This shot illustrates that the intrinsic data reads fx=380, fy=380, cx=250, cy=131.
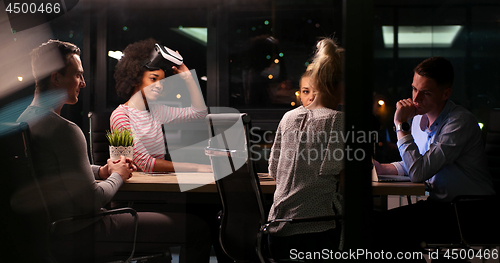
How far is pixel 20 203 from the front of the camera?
1.59 metres

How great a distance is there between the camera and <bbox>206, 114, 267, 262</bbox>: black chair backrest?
156 centimetres

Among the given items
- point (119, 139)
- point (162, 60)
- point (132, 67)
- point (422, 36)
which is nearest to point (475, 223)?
point (119, 139)

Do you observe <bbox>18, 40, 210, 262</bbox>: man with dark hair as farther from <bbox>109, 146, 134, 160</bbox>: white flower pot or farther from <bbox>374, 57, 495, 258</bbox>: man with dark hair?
<bbox>374, 57, 495, 258</bbox>: man with dark hair

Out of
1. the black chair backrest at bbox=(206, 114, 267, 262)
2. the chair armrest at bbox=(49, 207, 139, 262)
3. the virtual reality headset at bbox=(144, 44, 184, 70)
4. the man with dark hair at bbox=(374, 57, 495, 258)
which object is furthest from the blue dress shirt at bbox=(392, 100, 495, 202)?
the virtual reality headset at bbox=(144, 44, 184, 70)

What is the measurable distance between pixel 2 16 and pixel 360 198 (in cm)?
210

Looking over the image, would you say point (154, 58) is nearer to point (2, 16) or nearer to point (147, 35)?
point (2, 16)

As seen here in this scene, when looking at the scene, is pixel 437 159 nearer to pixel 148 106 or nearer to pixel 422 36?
pixel 148 106

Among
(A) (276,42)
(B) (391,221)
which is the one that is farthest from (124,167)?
(A) (276,42)

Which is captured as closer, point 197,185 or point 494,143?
Answer: point 197,185

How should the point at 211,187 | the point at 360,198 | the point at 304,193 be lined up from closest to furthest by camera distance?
the point at 360,198 < the point at 304,193 < the point at 211,187

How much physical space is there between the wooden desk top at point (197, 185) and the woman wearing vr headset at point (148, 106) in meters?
0.32

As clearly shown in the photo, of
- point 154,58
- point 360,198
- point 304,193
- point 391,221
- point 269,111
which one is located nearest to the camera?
point 360,198

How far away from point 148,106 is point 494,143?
86.9 inches

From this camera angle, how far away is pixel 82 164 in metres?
1.58
